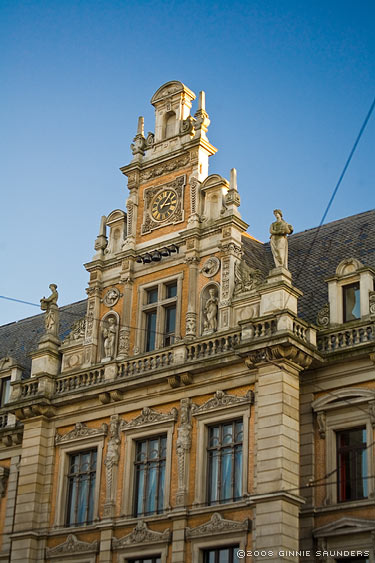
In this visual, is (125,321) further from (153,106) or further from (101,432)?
(153,106)

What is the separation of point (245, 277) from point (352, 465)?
23.8ft

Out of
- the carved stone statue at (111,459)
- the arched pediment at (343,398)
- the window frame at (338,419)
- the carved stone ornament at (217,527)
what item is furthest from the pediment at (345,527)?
the carved stone statue at (111,459)

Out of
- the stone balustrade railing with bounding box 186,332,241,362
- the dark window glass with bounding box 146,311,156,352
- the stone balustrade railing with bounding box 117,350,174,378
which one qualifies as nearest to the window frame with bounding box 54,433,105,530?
the stone balustrade railing with bounding box 117,350,174,378

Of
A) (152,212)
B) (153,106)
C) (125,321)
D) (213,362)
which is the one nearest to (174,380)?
(213,362)

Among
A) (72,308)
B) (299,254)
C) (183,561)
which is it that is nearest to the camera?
(183,561)

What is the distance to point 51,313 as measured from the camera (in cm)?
3897

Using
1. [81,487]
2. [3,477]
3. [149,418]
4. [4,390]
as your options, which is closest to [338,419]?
[149,418]

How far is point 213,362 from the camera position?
32.5 meters

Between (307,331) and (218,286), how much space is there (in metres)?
4.02

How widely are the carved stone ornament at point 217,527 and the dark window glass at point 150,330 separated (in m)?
7.14

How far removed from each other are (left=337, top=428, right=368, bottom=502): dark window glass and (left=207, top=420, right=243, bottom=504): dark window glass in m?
2.96

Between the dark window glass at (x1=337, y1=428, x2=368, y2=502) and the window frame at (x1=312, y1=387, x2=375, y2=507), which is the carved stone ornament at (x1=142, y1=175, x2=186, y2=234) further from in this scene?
the dark window glass at (x1=337, y1=428, x2=368, y2=502)

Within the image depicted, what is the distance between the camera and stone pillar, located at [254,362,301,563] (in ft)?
94.5

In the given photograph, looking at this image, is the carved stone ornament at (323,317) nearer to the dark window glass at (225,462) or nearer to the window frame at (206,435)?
the window frame at (206,435)
